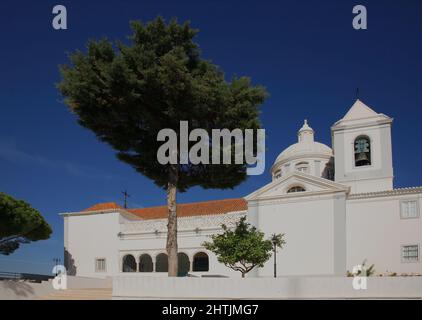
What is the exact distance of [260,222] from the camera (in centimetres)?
3519

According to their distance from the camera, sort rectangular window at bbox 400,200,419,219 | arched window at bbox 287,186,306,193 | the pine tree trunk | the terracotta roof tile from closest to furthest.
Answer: the pine tree trunk
rectangular window at bbox 400,200,419,219
arched window at bbox 287,186,306,193
the terracotta roof tile

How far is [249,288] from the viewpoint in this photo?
68.9ft

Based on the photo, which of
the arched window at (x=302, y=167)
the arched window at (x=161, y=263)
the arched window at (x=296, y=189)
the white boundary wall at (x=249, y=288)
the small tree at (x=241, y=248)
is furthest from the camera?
the arched window at (x=302, y=167)

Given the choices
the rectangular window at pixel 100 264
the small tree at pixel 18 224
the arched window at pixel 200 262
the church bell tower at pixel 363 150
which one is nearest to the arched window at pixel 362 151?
the church bell tower at pixel 363 150

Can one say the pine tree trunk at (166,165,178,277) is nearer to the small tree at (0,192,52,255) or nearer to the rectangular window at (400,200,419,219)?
the small tree at (0,192,52,255)

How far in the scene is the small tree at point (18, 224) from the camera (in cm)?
2959

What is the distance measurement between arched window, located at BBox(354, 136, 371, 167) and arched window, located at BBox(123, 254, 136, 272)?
2123cm

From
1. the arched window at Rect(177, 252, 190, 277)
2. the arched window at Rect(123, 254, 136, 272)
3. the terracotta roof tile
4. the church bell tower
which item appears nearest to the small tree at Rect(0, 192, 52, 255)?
the arched window at Rect(123, 254, 136, 272)

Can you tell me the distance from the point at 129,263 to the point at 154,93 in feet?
76.2

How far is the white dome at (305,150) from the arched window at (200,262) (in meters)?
11.5

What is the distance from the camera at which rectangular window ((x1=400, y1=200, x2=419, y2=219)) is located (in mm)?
30797

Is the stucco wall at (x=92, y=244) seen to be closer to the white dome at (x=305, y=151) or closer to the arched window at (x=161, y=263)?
the arched window at (x=161, y=263)
